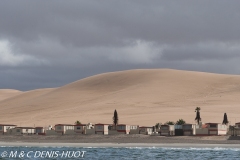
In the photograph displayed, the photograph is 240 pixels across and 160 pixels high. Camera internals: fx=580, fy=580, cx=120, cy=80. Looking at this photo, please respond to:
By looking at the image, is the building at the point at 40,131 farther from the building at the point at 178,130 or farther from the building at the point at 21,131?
the building at the point at 178,130

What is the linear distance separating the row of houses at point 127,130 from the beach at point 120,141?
23.9 feet

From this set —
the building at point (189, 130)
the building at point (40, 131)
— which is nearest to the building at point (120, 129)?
the building at point (189, 130)

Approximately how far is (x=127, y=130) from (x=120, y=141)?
20.9 meters

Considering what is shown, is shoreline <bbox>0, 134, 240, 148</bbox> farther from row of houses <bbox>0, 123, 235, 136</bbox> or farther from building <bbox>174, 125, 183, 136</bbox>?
building <bbox>174, 125, 183, 136</bbox>

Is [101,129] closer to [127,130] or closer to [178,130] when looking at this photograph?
[127,130]

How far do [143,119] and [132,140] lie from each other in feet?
190

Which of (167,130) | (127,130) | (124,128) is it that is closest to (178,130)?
(167,130)

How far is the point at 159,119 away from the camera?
164 m

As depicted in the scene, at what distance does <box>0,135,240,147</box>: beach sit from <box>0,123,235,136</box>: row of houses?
7286mm

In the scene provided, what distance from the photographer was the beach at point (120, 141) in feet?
325

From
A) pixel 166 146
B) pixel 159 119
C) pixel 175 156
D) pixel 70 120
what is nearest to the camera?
pixel 175 156

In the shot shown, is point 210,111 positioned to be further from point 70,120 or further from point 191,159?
point 191,159

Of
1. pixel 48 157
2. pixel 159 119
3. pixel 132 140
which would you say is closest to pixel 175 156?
pixel 48 157

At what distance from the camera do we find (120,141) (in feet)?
352
